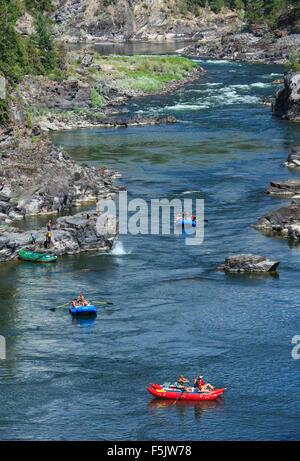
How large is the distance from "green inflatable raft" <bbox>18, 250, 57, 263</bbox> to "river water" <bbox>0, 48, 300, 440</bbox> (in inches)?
27.7

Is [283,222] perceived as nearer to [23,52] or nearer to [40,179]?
[40,179]

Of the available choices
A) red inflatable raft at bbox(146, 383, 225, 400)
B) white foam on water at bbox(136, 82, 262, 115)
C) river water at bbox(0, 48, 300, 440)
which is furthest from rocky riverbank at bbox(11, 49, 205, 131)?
red inflatable raft at bbox(146, 383, 225, 400)

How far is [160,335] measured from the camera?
189ft

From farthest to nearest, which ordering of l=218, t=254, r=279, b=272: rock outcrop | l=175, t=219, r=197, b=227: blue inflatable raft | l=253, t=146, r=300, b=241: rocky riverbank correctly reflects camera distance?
1. l=175, t=219, r=197, b=227: blue inflatable raft
2. l=253, t=146, r=300, b=241: rocky riverbank
3. l=218, t=254, r=279, b=272: rock outcrop

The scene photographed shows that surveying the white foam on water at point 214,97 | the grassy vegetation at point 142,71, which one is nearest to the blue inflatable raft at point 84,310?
the white foam on water at point 214,97

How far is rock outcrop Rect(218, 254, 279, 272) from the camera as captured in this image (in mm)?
69062

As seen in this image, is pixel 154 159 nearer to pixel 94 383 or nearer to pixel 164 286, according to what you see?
pixel 164 286

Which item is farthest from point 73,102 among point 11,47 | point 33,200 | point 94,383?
point 94,383

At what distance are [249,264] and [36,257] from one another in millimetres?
20529

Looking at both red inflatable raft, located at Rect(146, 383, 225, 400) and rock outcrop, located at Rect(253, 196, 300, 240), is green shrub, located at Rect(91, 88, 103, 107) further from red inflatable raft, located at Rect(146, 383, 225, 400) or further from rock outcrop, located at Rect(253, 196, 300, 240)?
red inflatable raft, located at Rect(146, 383, 225, 400)

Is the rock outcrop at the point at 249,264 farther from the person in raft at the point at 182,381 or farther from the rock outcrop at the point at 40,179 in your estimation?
the rock outcrop at the point at 40,179

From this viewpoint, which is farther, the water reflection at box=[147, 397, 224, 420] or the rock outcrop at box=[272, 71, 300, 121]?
the rock outcrop at box=[272, 71, 300, 121]

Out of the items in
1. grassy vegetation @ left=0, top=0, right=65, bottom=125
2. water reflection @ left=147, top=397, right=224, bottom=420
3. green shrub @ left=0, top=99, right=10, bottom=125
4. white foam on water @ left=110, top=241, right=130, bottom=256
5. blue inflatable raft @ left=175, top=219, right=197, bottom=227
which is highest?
grassy vegetation @ left=0, top=0, right=65, bottom=125

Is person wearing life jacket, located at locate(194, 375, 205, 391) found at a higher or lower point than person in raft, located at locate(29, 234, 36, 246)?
lower
